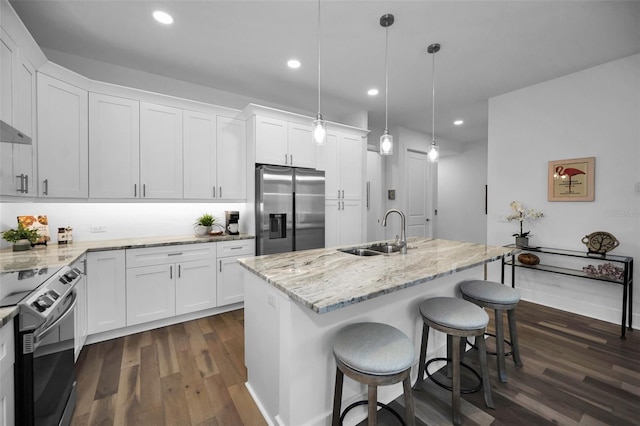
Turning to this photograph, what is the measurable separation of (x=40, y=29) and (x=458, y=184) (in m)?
8.05

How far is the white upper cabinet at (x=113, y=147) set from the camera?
2732 millimetres

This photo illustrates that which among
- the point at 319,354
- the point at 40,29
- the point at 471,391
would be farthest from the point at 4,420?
the point at 40,29

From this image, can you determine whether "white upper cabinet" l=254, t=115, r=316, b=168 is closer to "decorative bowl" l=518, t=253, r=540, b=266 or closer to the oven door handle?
the oven door handle

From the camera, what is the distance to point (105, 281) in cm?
256

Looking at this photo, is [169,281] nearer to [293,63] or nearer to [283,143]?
[283,143]

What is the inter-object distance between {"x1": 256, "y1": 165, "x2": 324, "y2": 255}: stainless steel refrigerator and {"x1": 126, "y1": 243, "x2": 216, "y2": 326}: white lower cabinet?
678 millimetres

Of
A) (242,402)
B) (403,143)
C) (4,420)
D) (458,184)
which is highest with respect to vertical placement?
(403,143)

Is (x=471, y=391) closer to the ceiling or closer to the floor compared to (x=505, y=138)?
closer to the floor

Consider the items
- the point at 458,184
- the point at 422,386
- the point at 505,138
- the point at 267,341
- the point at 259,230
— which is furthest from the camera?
the point at 458,184

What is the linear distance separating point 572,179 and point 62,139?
5.63 metres

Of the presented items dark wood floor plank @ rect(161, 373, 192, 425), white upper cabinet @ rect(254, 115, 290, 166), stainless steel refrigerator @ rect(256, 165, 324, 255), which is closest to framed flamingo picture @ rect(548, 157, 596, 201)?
stainless steel refrigerator @ rect(256, 165, 324, 255)

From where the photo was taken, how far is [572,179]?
3287mm

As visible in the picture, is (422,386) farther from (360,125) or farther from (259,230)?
(360,125)

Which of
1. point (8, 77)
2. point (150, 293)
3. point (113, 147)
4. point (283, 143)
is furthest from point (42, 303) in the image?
point (283, 143)
